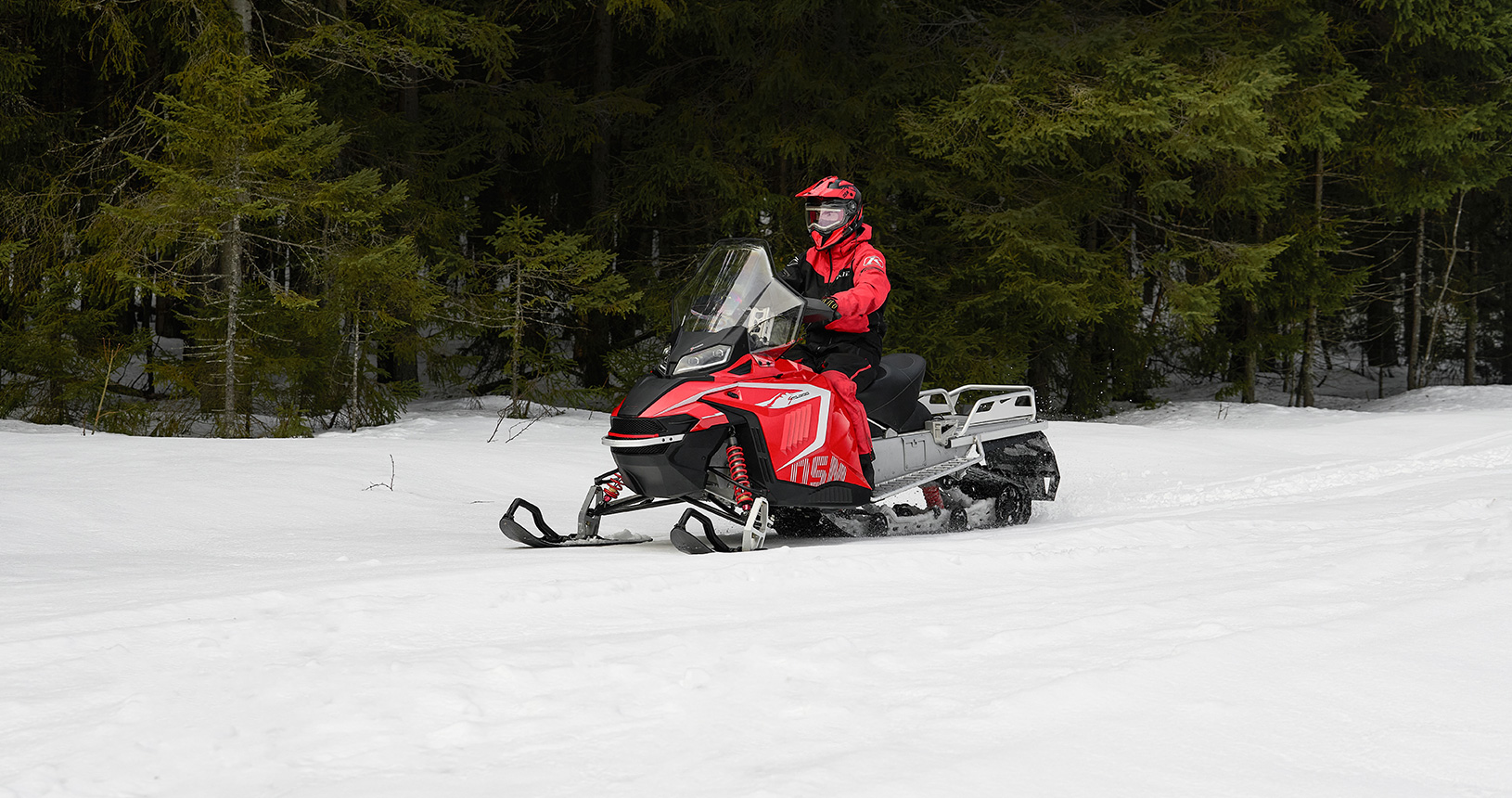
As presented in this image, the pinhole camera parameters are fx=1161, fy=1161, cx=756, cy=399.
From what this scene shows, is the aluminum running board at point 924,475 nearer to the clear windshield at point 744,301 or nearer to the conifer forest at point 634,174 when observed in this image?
the clear windshield at point 744,301

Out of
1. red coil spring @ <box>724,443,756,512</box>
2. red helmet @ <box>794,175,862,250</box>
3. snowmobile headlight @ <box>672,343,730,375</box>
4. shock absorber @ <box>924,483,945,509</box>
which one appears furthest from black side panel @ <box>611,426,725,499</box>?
shock absorber @ <box>924,483,945,509</box>

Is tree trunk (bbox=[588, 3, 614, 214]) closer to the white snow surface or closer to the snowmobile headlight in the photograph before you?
the white snow surface

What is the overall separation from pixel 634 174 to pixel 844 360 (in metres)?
8.23

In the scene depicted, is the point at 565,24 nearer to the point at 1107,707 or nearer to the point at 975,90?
the point at 975,90

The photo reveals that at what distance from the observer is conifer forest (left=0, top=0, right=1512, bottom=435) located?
9.91m

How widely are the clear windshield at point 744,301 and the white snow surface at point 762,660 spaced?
1.10 m

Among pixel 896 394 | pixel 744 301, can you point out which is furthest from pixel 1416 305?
pixel 744 301

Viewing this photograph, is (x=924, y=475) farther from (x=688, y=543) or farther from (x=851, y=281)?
(x=688, y=543)

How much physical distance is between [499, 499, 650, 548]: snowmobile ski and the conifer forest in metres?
4.55

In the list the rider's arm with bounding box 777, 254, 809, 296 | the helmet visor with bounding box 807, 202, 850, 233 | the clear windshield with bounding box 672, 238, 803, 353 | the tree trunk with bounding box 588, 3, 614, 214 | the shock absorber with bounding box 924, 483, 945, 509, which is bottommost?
the shock absorber with bounding box 924, 483, 945, 509

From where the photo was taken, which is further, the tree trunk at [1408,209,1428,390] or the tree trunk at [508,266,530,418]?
the tree trunk at [1408,209,1428,390]

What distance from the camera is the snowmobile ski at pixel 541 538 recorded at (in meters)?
5.30

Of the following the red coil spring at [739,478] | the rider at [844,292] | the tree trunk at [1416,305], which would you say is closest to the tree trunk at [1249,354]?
the tree trunk at [1416,305]

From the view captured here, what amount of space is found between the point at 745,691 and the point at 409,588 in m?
1.52
